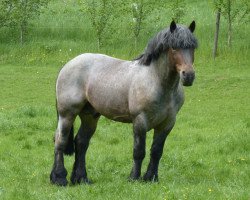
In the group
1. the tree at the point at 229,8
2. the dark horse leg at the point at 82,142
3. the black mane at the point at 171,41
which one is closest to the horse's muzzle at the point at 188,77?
the black mane at the point at 171,41

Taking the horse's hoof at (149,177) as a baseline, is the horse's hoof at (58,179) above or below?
below

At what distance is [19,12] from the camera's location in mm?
29234

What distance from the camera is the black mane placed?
319 inches

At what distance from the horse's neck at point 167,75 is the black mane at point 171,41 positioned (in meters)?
0.16

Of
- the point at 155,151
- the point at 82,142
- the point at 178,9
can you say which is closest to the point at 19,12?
the point at 178,9

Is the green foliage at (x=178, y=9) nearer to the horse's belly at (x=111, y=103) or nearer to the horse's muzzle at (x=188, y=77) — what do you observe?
the horse's belly at (x=111, y=103)

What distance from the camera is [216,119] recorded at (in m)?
15.3

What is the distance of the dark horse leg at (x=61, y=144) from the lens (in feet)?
30.8

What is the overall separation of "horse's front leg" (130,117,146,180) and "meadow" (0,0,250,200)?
10.2 inches

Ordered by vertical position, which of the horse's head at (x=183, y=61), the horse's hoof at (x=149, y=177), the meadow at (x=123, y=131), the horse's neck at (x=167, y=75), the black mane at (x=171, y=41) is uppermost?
the black mane at (x=171, y=41)

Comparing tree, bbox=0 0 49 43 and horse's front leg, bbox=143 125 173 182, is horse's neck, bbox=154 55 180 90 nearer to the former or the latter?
horse's front leg, bbox=143 125 173 182

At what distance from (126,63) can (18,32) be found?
2194 centimetres

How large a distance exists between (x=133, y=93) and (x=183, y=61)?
95cm

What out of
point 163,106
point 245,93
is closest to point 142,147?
point 163,106
